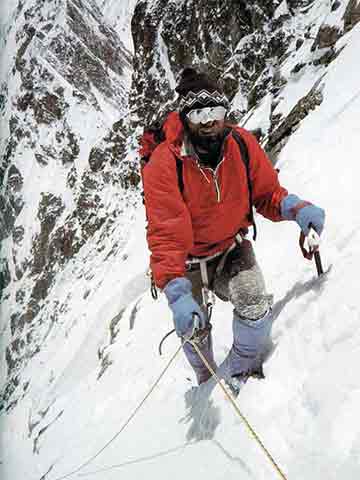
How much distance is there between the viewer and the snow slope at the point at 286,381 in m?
2.56

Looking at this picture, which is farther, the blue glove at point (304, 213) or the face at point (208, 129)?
the blue glove at point (304, 213)

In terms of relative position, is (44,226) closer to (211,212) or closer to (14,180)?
(14,180)

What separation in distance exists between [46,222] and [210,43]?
155ft

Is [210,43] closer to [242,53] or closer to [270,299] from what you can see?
[242,53]

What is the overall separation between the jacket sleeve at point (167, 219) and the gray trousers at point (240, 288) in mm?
493

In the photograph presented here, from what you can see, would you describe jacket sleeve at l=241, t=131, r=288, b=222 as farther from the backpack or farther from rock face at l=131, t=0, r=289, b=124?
rock face at l=131, t=0, r=289, b=124

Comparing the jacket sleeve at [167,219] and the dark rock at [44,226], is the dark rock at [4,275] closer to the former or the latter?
the dark rock at [44,226]

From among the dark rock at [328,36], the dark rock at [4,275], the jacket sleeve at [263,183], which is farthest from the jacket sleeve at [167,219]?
the dark rock at [4,275]

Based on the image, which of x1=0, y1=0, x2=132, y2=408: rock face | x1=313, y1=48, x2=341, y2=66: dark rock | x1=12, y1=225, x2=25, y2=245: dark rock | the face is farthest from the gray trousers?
x1=12, y1=225, x2=25, y2=245: dark rock

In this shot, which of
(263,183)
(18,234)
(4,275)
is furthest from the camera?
(4,275)

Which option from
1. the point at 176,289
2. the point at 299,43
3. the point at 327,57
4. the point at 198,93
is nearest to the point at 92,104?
the point at 299,43

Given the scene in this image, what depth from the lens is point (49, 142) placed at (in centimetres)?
8875

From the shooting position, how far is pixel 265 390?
3.15 m

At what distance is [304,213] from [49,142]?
298 feet
